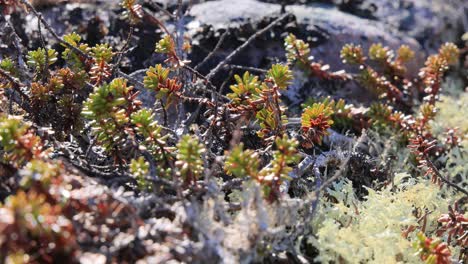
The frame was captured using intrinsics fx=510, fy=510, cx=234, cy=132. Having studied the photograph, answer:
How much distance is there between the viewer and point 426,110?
2.85 metres

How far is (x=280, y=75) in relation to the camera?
2.20 m

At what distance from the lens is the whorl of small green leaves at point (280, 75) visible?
2.19 metres

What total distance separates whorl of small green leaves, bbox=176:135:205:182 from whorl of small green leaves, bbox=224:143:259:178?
0.10m

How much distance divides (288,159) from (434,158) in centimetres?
162

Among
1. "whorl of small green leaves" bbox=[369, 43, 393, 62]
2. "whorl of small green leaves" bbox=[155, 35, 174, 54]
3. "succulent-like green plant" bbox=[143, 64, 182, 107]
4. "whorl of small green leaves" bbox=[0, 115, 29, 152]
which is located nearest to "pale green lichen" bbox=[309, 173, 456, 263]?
"succulent-like green plant" bbox=[143, 64, 182, 107]

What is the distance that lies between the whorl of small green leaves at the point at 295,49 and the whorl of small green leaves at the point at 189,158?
1.47m

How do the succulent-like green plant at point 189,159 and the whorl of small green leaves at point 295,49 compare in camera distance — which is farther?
the whorl of small green leaves at point 295,49

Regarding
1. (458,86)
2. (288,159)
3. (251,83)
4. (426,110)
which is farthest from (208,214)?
(458,86)

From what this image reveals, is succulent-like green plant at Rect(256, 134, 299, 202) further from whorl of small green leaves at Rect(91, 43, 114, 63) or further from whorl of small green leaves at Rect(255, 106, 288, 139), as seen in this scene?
whorl of small green leaves at Rect(91, 43, 114, 63)

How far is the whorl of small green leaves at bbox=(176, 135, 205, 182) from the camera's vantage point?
172 cm

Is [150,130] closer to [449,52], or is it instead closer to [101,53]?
[101,53]

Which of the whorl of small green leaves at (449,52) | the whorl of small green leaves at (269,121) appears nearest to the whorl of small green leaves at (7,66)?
the whorl of small green leaves at (269,121)

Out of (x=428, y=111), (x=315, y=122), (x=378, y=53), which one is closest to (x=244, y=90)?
(x=315, y=122)

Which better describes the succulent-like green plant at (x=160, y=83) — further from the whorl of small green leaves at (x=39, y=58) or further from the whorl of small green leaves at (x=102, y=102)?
the whorl of small green leaves at (x=39, y=58)
